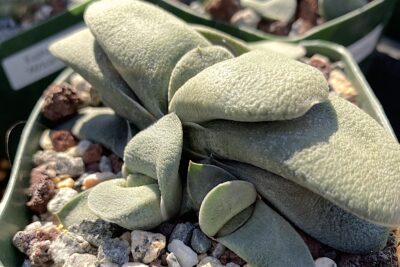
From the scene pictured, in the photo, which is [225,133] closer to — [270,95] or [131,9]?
[270,95]

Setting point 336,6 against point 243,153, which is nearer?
point 243,153

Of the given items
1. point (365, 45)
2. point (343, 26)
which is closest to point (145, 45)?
point (343, 26)

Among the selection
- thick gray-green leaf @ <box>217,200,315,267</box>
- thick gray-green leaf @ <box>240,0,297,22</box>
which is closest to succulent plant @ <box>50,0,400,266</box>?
thick gray-green leaf @ <box>217,200,315,267</box>

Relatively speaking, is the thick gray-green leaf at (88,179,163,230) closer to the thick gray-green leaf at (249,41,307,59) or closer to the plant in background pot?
the plant in background pot

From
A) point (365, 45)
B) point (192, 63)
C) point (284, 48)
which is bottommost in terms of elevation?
point (365, 45)

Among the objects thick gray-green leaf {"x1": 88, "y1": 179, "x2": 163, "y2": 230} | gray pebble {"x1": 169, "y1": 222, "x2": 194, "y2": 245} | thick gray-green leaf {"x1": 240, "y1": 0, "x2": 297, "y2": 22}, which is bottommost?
gray pebble {"x1": 169, "y1": 222, "x2": 194, "y2": 245}

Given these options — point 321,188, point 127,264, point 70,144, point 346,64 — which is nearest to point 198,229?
point 127,264

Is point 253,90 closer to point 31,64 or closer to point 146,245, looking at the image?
point 146,245
